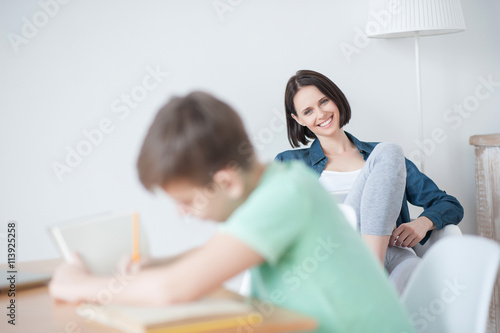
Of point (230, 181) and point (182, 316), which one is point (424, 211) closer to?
point (230, 181)

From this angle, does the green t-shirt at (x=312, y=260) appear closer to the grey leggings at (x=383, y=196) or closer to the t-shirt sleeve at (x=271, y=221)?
the t-shirt sleeve at (x=271, y=221)

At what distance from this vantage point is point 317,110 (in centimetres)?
227

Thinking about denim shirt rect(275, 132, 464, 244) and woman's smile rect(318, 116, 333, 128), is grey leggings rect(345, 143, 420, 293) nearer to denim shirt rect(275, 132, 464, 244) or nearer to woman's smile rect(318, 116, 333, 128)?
denim shirt rect(275, 132, 464, 244)

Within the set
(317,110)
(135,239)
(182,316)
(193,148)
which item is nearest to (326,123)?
(317,110)

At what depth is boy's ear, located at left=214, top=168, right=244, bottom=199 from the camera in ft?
2.65

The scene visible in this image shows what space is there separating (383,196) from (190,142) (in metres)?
1.02

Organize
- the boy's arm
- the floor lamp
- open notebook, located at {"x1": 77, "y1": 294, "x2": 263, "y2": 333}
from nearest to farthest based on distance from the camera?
open notebook, located at {"x1": 77, "y1": 294, "x2": 263, "y2": 333} → the boy's arm → the floor lamp

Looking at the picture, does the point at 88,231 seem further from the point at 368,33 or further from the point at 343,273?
the point at 368,33

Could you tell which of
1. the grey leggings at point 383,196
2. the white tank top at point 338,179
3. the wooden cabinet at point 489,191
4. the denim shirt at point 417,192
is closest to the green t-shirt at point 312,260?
the grey leggings at point 383,196

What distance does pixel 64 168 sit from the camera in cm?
211

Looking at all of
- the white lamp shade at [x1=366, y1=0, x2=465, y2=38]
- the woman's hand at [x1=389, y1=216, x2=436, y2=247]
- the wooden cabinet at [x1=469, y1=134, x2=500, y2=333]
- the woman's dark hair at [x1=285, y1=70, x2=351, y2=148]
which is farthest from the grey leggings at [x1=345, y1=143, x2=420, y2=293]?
the wooden cabinet at [x1=469, y1=134, x2=500, y2=333]

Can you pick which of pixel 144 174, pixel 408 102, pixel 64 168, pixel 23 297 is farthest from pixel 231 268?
pixel 408 102

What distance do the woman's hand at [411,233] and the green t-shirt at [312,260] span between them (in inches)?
42.5

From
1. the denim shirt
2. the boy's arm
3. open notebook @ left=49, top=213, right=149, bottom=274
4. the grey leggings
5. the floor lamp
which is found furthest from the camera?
the floor lamp
